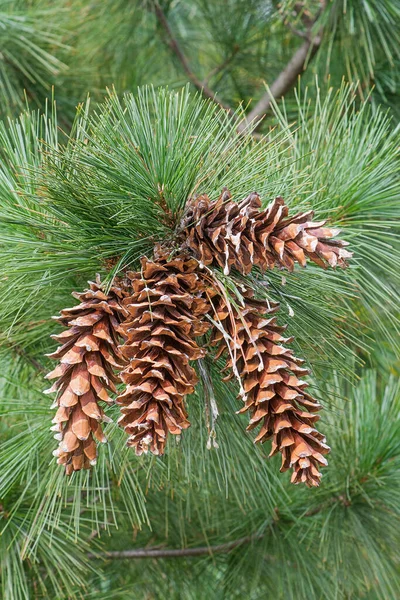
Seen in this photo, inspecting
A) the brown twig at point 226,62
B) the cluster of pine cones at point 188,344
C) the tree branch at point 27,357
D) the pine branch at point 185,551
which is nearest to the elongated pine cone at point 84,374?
the cluster of pine cones at point 188,344

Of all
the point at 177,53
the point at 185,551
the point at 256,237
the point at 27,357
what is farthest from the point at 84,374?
the point at 177,53

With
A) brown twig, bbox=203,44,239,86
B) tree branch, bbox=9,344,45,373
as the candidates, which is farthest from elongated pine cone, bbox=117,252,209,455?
brown twig, bbox=203,44,239,86

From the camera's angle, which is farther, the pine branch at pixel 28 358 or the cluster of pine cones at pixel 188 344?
the pine branch at pixel 28 358

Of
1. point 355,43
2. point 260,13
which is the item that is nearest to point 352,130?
point 355,43

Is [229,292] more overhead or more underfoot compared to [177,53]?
more underfoot

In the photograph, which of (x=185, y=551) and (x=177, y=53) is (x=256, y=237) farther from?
(x=177, y=53)

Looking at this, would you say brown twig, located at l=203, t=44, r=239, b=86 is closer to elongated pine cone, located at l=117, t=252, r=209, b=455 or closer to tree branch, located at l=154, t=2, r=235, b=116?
tree branch, located at l=154, t=2, r=235, b=116

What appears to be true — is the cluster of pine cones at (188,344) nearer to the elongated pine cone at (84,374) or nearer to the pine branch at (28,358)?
the elongated pine cone at (84,374)
